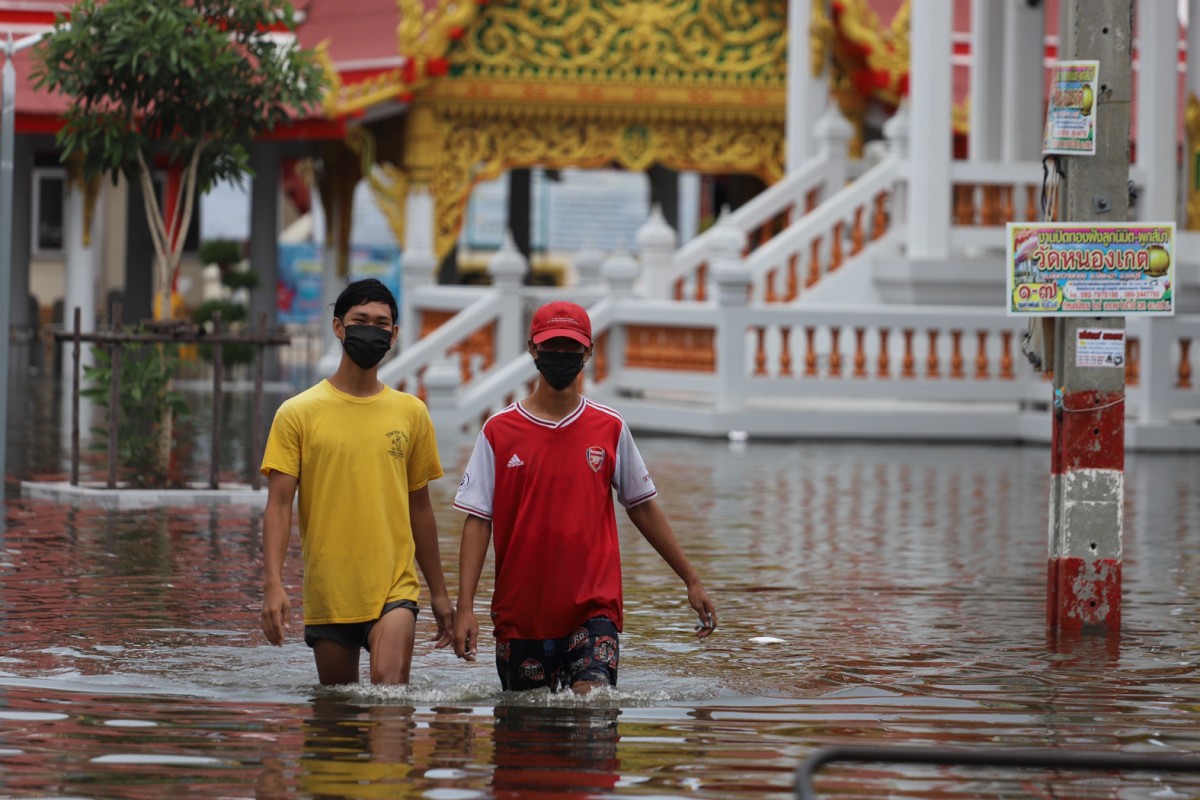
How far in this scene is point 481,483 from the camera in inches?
308

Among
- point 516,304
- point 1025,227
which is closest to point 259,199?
point 516,304

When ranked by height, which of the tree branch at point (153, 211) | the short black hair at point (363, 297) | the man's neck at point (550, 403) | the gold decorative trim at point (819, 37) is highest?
the gold decorative trim at point (819, 37)

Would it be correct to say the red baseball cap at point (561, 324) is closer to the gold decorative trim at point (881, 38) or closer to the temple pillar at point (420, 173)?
the gold decorative trim at point (881, 38)

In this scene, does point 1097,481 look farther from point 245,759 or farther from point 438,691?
point 245,759

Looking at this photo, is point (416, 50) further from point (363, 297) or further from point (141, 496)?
point (363, 297)

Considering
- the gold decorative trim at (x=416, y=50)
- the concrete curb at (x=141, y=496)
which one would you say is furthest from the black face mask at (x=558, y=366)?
the gold decorative trim at (x=416, y=50)

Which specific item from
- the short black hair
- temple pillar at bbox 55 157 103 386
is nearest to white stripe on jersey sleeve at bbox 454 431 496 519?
the short black hair

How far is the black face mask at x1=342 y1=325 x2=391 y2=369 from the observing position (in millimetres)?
7758

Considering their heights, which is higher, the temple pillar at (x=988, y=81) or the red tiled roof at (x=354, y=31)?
the red tiled roof at (x=354, y=31)

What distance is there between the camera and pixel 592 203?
57688mm

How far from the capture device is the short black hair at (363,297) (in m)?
7.91

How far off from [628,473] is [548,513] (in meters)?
0.34

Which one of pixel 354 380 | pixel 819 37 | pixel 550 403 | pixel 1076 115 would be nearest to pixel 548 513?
pixel 550 403

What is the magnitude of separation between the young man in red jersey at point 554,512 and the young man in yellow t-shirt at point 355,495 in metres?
0.25
